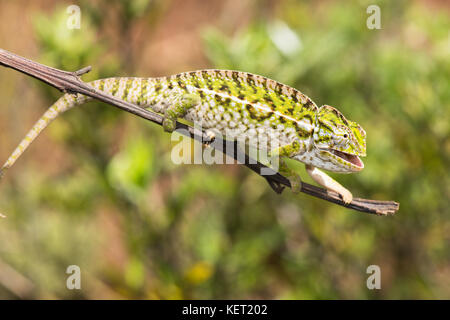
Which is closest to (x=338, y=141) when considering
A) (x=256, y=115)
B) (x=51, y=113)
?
(x=256, y=115)

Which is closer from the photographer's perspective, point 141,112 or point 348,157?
point 141,112

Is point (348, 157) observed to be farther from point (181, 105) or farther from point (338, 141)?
point (181, 105)

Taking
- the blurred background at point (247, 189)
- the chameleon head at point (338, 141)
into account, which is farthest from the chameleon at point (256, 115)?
the blurred background at point (247, 189)

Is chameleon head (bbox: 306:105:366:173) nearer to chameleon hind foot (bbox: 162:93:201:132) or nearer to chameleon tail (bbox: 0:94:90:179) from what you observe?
chameleon hind foot (bbox: 162:93:201:132)

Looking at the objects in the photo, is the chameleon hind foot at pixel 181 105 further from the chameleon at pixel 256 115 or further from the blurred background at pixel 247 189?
the blurred background at pixel 247 189

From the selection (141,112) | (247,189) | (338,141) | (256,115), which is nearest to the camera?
(141,112)

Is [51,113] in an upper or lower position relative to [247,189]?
lower
